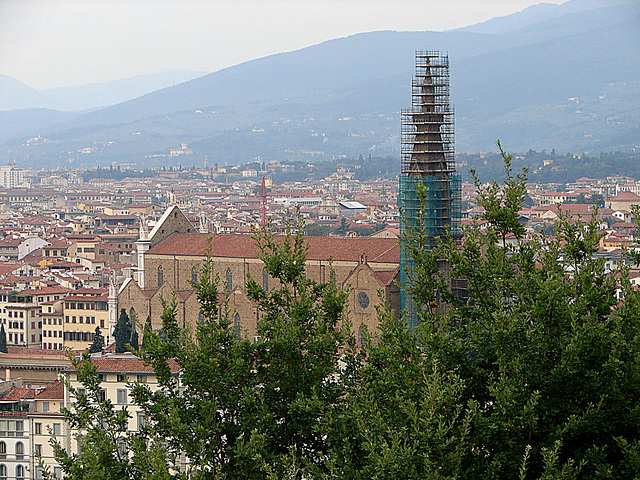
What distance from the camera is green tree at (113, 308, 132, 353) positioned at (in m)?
44.8

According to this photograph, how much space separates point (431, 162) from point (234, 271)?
30.2 feet

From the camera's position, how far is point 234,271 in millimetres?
46750

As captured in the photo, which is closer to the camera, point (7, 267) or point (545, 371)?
point (545, 371)

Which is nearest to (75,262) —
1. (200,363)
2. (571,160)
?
(200,363)

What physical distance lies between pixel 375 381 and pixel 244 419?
5.31 ft

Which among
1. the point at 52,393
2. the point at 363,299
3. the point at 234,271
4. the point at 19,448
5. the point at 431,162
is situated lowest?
the point at 19,448

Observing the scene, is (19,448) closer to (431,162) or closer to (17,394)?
(17,394)

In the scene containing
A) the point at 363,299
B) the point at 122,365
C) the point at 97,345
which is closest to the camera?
the point at 122,365

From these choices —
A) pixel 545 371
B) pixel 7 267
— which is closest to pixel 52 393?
pixel 545 371

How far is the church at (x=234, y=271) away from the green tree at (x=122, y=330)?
1.68 feet

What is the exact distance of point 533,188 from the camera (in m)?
162

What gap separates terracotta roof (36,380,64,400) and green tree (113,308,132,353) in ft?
35.3

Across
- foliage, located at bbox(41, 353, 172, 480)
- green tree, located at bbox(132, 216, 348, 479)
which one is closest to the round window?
green tree, located at bbox(132, 216, 348, 479)

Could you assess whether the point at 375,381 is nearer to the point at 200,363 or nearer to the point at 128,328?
the point at 200,363
